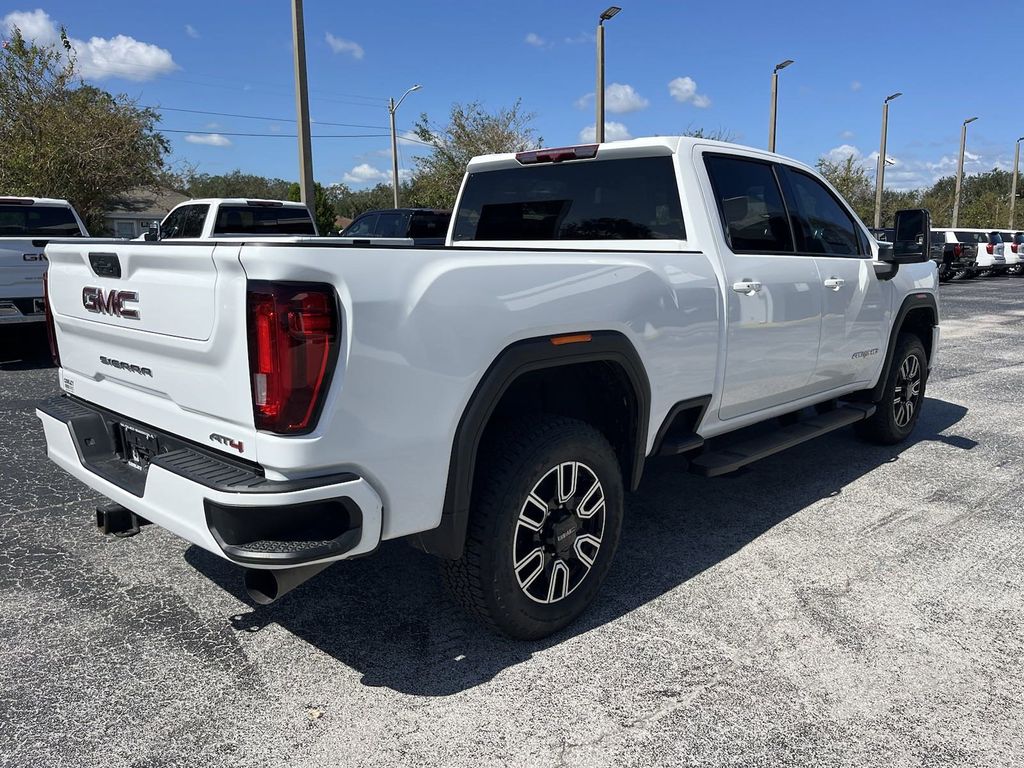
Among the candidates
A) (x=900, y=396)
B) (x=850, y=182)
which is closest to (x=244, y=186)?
(x=850, y=182)

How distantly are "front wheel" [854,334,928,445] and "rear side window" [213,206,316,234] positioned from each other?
31.5ft

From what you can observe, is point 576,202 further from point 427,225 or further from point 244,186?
point 244,186

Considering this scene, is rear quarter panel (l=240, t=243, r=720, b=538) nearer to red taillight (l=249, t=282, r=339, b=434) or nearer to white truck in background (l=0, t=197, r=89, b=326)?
red taillight (l=249, t=282, r=339, b=434)

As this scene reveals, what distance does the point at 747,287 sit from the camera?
3.91 metres

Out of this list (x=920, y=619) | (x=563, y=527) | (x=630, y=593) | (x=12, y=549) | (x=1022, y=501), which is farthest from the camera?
(x=1022, y=501)

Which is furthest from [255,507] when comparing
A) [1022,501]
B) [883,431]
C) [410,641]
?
[883,431]

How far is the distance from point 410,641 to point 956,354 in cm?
1017

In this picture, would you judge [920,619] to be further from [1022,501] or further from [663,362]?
[1022,501]

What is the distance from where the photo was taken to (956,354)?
1095cm

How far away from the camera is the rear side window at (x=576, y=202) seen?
401 centimetres

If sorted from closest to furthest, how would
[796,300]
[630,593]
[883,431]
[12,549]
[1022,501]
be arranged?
[630,593] < [12,549] < [796,300] < [1022,501] < [883,431]

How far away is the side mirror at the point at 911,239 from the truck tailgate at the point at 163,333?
14.0ft

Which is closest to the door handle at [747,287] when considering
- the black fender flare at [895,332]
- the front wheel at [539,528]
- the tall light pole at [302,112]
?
the front wheel at [539,528]

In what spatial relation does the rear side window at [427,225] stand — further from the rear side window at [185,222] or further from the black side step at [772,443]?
the black side step at [772,443]
